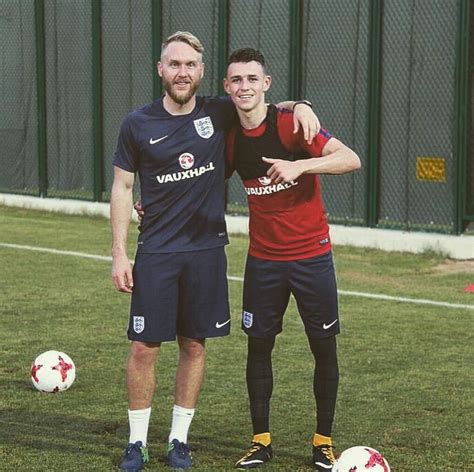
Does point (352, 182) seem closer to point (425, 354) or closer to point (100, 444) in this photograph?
point (425, 354)

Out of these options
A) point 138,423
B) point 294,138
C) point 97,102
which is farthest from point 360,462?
point 97,102

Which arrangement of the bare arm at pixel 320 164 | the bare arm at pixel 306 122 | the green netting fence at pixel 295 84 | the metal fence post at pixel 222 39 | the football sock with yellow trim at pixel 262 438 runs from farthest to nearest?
the metal fence post at pixel 222 39 → the green netting fence at pixel 295 84 → the football sock with yellow trim at pixel 262 438 → the bare arm at pixel 306 122 → the bare arm at pixel 320 164

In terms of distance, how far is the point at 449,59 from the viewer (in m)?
14.9

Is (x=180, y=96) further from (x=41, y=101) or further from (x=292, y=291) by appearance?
(x=41, y=101)

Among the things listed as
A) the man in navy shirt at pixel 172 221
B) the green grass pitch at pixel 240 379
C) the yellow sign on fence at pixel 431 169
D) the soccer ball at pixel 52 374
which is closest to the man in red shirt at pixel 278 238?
the man in navy shirt at pixel 172 221

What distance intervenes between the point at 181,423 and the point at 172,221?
1103 millimetres

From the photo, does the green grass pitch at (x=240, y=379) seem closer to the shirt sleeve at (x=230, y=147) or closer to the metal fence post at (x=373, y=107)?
the shirt sleeve at (x=230, y=147)

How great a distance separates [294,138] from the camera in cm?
607

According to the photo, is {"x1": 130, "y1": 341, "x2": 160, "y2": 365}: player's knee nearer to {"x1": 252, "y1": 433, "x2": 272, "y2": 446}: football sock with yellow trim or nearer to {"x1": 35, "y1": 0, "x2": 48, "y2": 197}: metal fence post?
{"x1": 252, "y1": 433, "x2": 272, "y2": 446}: football sock with yellow trim

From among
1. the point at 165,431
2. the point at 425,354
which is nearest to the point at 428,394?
the point at 425,354

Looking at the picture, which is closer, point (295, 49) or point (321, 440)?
point (321, 440)

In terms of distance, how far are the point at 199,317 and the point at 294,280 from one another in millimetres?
544

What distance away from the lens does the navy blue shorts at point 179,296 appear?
612cm

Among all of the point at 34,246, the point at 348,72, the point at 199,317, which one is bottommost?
the point at 34,246
